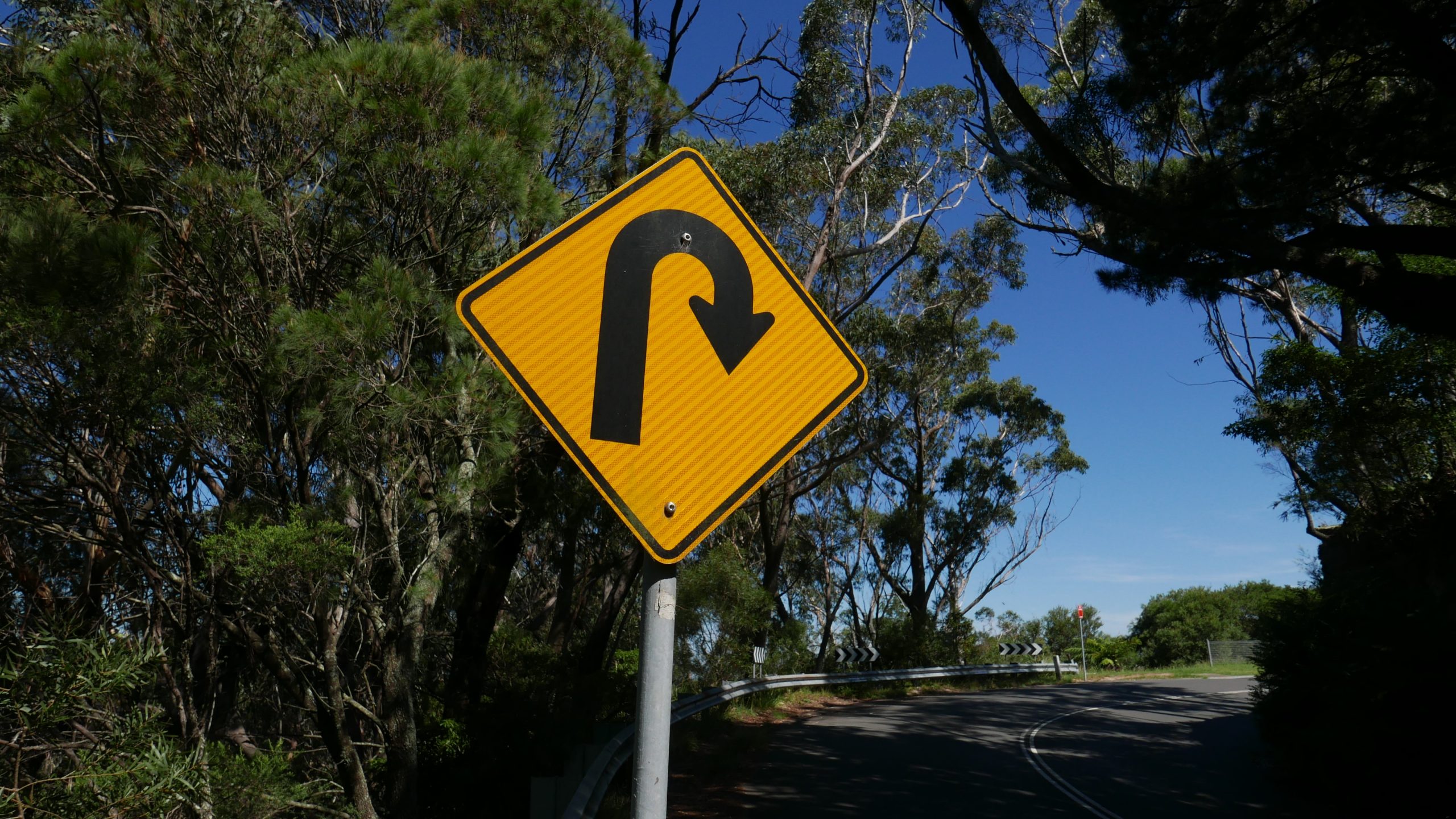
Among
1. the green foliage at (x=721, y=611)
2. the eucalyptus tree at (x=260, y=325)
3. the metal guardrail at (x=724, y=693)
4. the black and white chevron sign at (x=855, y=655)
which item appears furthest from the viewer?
the black and white chevron sign at (x=855, y=655)

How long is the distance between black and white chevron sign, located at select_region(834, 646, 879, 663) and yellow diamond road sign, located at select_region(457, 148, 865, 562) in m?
22.8

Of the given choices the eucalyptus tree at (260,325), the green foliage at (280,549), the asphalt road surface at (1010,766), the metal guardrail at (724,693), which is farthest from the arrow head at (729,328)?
the asphalt road surface at (1010,766)

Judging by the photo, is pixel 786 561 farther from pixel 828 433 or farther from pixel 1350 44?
pixel 1350 44

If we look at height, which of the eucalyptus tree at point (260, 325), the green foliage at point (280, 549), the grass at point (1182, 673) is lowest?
the grass at point (1182, 673)

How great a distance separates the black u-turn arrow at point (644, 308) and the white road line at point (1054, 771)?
877 centimetres

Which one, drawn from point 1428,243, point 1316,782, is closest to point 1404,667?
point 1316,782

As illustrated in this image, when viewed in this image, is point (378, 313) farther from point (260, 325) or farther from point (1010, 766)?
point (1010, 766)

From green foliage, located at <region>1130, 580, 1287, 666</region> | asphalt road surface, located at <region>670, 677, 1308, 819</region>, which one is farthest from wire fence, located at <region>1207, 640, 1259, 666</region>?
asphalt road surface, located at <region>670, 677, 1308, 819</region>

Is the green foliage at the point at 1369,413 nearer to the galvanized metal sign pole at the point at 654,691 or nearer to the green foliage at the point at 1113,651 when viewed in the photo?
the galvanized metal sign pole at the point at 654,691

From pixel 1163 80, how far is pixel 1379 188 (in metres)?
2.62

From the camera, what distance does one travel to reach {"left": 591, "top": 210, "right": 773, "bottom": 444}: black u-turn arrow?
1803 millimetres

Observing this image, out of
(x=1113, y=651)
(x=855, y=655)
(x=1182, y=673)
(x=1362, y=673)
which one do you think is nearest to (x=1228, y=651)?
(x=1182, y=673)

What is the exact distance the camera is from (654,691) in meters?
1.64

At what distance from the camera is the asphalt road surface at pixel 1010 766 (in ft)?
30.2
